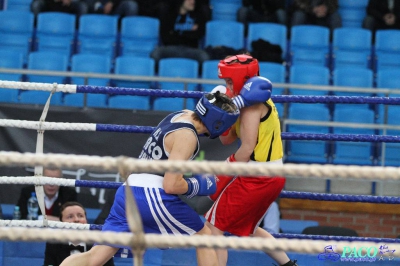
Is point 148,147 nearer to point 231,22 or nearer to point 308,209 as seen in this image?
point 308,209

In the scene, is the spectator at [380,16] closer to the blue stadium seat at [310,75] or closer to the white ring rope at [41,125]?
the blue stadium seat at [310,75]

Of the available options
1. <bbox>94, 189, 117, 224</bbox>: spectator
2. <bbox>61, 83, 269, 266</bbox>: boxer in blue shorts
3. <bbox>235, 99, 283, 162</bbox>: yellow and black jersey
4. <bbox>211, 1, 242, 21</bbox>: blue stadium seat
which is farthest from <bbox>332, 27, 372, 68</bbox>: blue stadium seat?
<bbox>61, 83, 269, 266</bbox>: boxer in blue shorts

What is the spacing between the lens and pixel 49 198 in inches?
257

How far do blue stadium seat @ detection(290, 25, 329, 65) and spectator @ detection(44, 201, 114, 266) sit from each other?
15.6 feet

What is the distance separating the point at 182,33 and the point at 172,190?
575 cm

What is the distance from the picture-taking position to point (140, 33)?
9.27 meters

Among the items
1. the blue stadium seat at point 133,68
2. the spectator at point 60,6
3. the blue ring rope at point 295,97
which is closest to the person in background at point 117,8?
the spectator at point 60,6

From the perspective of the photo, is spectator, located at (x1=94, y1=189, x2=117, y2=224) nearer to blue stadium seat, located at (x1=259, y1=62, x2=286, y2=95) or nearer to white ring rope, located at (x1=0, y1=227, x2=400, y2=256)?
blue stadium seat, located at (x1=259, y1=62, x2=286, y2=95)

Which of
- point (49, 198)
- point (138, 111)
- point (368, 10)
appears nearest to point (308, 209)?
point (138, 111)

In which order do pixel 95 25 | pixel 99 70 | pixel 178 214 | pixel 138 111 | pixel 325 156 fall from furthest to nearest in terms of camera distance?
pixel 95 25 < pixel 99 70 < pixel 325 156 < pixel 138 111 < pixel 178 214

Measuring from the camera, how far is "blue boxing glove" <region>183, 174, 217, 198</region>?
3607mm

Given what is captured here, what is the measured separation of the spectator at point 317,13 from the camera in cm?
939

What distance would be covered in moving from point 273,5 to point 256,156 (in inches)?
230

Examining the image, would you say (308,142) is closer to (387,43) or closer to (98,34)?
(387,43)
